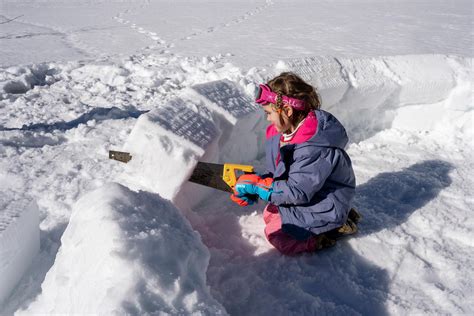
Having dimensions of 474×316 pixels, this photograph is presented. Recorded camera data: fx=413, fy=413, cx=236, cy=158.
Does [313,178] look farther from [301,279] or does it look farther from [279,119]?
[301,279]

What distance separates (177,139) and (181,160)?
0.40ft

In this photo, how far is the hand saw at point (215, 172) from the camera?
2328 mm

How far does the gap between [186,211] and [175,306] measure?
1.15m

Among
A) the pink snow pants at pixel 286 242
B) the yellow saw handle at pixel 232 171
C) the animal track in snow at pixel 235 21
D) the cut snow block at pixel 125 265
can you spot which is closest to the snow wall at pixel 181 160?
the cut snow block at pixel 125 265

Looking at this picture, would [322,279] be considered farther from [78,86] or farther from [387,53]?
[387,53]

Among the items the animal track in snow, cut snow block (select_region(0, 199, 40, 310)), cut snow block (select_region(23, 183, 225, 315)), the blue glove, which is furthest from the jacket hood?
the animal track in snow

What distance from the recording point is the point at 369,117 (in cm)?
391

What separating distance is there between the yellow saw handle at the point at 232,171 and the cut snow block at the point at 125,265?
1.78ft

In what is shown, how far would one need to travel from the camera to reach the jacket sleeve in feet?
6.75

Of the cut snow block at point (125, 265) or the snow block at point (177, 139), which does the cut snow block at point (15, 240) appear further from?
the snow block at point (177, 139)

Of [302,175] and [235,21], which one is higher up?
[302,175]

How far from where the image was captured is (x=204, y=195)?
2713mm

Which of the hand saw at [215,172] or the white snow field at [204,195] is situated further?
the hand saw at [215,172]

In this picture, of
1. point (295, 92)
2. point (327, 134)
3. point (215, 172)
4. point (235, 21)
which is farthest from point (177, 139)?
point (235, 21)
